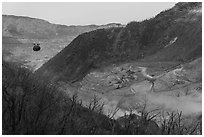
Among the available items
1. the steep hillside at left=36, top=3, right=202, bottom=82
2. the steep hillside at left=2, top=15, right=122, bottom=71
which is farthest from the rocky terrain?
the steep hillside at left=2, top=15, right=122, bottom=71

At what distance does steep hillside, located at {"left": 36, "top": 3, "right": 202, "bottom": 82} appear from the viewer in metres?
36.2

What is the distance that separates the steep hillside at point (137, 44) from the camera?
3621 cm

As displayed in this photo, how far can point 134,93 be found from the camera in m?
26.3

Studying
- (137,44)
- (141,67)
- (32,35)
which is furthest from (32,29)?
(141,67)

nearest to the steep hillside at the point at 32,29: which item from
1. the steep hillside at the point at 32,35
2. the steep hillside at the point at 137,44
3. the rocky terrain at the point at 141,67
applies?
the steep hillside at the point at 32,35

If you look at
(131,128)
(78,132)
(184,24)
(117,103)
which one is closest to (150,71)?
(117,103)

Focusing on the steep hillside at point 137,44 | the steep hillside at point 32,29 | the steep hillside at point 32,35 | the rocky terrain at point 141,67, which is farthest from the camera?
the steep hillside at point 32,29

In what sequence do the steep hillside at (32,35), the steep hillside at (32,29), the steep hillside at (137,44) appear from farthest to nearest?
the steep hillside at (32,29) < the steep hillside at (32,35) < the steep hillside at (137,44)

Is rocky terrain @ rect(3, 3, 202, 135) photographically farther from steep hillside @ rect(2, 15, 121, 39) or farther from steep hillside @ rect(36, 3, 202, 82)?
steep hillside @ rect(2, 15, 121, 39)

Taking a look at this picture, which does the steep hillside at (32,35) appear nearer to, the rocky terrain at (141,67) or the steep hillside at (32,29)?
the steep hillside at (32,29)

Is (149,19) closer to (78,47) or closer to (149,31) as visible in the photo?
(149,31)

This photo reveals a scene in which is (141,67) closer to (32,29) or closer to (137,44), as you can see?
(137,44)

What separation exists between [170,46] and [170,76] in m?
10.1

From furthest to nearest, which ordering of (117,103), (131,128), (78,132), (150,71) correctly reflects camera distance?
(150,71) → (117,103) → (131,128) → (78,132)
